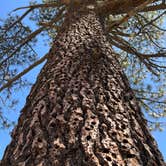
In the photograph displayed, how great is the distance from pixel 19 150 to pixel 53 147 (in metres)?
0.19

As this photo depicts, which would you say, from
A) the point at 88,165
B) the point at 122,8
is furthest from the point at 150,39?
the point at 88,165

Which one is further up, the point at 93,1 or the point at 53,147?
the point at 93,1

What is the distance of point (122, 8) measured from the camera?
15.2 ft

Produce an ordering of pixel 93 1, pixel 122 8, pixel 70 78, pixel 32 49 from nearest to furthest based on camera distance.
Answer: pixel 70 78, pixel 93 1, pixel 122 8, pixel 32 49

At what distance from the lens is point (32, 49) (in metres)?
5.75

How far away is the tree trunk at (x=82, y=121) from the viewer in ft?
4.28

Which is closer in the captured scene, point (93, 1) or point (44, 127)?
point (44, 127)

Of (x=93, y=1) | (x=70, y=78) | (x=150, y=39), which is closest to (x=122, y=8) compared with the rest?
(x=93, y=1)

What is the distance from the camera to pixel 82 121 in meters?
1.55

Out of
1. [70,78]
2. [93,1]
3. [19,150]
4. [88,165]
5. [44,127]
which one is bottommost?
[88,165]

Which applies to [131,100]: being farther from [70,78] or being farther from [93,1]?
[93,1]

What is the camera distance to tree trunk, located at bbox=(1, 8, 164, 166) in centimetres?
131

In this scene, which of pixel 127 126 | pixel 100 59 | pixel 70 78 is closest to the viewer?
pixel 127 126

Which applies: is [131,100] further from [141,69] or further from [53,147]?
[141,69]
